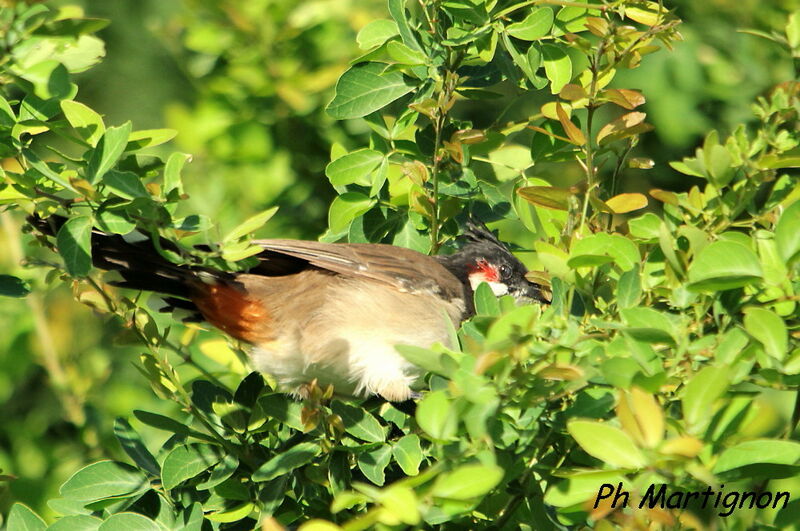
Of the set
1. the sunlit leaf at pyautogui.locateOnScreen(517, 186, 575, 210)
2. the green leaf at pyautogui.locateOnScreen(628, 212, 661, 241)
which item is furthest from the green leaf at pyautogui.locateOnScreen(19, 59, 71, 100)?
the green leaf at pyautogui.locateOnScreen(628, 212, 661, 241)

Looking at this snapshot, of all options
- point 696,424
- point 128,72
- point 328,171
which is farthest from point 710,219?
point 128,72

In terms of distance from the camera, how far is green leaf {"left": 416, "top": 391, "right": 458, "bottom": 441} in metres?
1.49

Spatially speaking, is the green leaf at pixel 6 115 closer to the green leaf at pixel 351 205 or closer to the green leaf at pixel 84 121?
the green leaf at pixel 84 121

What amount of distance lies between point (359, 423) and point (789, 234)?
110 cm

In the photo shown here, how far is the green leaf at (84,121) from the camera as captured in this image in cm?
197

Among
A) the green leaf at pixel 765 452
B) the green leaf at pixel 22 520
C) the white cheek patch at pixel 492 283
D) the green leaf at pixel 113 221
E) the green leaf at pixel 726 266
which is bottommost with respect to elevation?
the white cheek patch at pixel 492 283

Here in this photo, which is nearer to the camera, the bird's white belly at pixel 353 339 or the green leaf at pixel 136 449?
the green leaf at pixel 136 449

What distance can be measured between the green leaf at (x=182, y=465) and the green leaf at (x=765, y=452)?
1.18 meters

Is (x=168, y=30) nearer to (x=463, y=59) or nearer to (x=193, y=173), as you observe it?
(x=193, y=173)

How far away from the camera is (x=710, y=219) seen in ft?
6.82

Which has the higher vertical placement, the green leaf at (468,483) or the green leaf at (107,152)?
the green leaf at (107,152)

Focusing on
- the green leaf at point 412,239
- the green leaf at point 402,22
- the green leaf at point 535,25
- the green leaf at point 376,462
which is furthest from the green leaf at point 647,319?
the green leaf at point 412,239

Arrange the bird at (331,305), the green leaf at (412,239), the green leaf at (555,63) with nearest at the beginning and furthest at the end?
the green leaf at (555,63), the green leaf at (412,239), the bird at (331,305)

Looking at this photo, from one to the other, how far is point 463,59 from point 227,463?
46.3 inches
